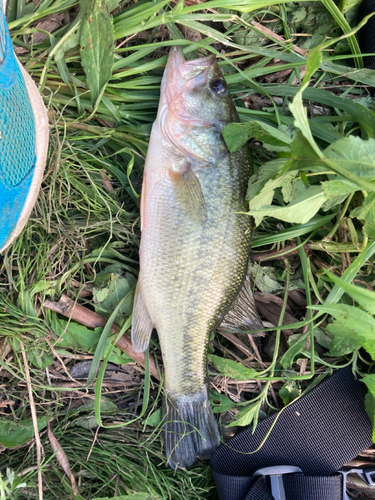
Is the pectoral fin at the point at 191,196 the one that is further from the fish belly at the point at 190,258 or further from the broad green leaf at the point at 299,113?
the broad green leaf at the point at 299,113

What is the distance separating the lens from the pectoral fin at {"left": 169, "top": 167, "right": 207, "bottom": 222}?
1.53 m

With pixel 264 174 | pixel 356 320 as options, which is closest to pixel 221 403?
pixel 356 320

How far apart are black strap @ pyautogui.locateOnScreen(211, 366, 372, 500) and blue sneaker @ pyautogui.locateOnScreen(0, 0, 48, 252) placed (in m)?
1.51

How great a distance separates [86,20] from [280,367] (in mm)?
1819

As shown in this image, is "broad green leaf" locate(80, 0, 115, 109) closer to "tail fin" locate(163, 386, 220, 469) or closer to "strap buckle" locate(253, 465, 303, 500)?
"tail fin" locate(163, 386, 220, 469)

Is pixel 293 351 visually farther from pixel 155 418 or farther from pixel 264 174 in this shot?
pixel 264 174

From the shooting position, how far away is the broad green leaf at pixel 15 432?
1640 mm

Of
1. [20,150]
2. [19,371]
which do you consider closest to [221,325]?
[19,371]

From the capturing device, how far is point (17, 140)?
126cm

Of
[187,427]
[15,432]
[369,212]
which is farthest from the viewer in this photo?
[187,427]

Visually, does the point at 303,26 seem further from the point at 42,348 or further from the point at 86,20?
the point at 42,348

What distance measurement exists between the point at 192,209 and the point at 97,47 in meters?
0.76

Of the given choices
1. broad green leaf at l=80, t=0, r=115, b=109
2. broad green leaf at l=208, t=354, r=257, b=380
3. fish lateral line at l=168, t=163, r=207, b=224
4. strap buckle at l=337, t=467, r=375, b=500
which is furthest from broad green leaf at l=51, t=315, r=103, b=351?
strap buckle at l=337, t=467, r=375, b=500

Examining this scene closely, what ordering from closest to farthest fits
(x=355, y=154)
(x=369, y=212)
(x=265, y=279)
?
(x=355, y=154), (x=369, y=212), (x=265, y=279)
